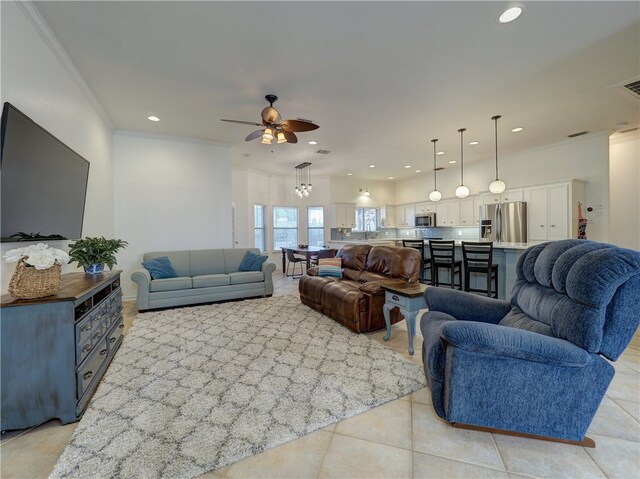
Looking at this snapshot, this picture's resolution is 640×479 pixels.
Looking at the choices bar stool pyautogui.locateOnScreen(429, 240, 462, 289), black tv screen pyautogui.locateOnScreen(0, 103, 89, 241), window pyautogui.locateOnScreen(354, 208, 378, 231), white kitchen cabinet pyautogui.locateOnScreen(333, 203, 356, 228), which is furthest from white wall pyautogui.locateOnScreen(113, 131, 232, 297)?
window pyautogui.locateOnScreen(354, 208, 378, 231)

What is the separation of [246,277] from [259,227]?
3.62 m

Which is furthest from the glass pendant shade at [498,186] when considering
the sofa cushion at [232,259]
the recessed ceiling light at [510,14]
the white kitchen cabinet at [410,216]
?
the sofa cushion at [232,259]

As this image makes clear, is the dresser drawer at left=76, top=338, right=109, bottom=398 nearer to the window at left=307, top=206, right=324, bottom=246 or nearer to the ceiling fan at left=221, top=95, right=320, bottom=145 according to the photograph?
the ceiling fan at left=221, top=95, right=320, bottom=145

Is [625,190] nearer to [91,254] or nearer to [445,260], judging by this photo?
[445,260]

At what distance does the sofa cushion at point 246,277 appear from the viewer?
475 cm

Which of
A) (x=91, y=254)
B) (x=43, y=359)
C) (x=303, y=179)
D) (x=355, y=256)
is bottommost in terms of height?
(x=43, y=359)

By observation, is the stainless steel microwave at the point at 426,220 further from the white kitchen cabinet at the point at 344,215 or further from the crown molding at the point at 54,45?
the crown molding at the point at 54,45

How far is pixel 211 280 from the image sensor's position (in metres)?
4.56

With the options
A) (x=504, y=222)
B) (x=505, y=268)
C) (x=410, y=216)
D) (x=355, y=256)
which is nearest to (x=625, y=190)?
(x=504, y=222)

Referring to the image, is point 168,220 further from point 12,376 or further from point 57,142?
point 12,376

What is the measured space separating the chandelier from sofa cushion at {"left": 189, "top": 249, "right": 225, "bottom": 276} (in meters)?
2.80

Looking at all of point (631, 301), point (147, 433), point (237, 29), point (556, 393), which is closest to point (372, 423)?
point (556, 393)

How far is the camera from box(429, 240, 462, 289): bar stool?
464cm

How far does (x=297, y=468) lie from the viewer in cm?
145
